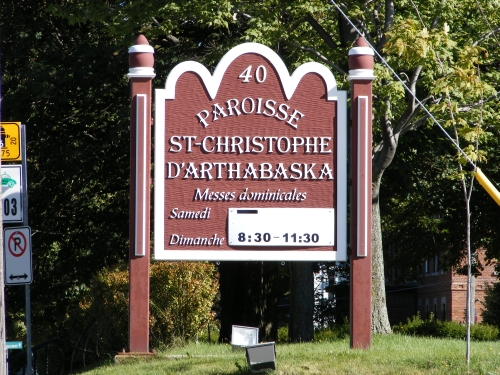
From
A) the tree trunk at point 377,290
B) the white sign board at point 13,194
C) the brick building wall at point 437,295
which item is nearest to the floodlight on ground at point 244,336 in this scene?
the white sign board at point 13,194

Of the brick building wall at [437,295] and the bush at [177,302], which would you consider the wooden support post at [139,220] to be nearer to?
the bush at [177,302]

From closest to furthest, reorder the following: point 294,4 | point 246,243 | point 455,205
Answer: point 246,243, point 294,4, point 455,205

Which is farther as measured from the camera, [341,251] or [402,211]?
[402,211]

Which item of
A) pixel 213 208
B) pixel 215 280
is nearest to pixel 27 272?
pixel 213 208

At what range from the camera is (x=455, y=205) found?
26453 millimetres

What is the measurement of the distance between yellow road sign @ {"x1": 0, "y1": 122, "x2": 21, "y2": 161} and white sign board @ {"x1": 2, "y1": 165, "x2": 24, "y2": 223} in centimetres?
29

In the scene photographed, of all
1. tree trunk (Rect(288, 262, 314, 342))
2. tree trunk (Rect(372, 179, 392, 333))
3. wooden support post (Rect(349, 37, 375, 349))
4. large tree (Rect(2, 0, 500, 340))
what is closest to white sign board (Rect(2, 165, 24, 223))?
wooden support post (Rect(349, 37, 375, 349))

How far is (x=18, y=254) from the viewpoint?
38.7ft

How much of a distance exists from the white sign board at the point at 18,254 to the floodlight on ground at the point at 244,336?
2.98m

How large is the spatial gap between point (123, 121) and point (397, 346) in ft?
33.2

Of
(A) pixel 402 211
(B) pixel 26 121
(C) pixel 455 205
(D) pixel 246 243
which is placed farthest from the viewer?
(A) pixel 402 211

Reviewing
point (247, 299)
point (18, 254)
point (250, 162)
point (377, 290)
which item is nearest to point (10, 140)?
point (18, 254)

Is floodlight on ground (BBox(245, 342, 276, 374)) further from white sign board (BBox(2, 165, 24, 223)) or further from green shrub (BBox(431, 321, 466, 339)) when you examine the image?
green shrub (BBox(431, 321, 466, 339))

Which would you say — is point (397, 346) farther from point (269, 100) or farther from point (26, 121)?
point (26, 121)
